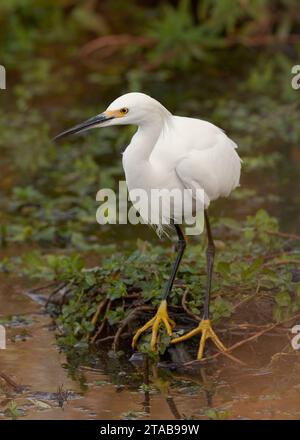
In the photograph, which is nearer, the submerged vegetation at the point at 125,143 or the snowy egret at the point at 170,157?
the snowy egret at the point at 170,157

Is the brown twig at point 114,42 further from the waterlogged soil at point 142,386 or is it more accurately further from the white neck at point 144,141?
the white neck at point 144,141

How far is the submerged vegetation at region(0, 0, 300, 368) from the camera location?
5383 millimetres

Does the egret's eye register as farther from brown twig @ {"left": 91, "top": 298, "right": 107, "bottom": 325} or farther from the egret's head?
brown twig @ {"left": 91, "top": 298, "right": 107, "bottom": 325}

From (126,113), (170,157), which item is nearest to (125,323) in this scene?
(170,157)

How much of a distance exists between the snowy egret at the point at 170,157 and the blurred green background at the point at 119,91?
1.66m

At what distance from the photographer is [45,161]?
27.6 ft

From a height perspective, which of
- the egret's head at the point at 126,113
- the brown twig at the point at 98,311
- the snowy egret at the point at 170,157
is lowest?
the brown twig at the point at 98,311

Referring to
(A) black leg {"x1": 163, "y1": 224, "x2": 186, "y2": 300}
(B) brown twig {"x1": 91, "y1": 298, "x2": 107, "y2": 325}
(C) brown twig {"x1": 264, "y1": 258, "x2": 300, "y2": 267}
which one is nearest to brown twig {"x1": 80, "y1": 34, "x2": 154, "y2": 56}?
(C) brown twig {"x1": 264, "y1": 258, "x2": 300, "y2": 267}

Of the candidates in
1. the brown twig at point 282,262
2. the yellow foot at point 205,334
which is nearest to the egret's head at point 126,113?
the yellow foot at point 205,334

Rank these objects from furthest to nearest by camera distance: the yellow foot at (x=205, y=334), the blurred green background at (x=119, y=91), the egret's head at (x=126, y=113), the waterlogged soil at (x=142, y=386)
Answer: the blurred green background at (x=119, y=91), the yellow foot at (x=205, y=334), the egret's head at (x=126, y=113), the waterlogged soil at (x=142, y=386)

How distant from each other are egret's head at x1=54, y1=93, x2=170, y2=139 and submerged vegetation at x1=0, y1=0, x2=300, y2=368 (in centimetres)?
85

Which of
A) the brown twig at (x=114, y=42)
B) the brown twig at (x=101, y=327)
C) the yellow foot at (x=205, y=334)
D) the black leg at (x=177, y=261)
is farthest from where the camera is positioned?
the brown twig at (x=114, y=42)

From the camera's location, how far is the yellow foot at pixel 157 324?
5086 mm
